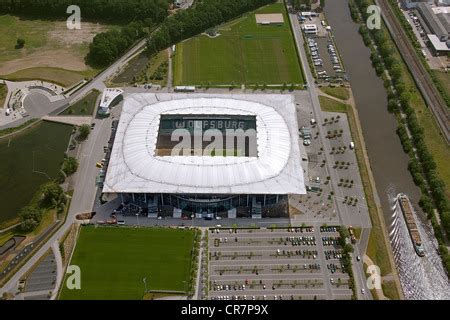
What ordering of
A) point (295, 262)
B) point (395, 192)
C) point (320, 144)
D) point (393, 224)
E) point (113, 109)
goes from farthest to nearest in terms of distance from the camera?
point (113, 109) → point (320, 144) → point (395, 192) → point (393, 224) → point (295, 262)

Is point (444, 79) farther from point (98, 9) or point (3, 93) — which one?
point (3, 93)

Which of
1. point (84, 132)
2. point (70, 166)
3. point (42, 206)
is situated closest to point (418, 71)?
point (84, 132)

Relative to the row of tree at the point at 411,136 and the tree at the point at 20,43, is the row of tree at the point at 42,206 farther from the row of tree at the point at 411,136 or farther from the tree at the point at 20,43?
Result: the row of tree at the point at 411,136

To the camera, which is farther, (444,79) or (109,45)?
(109,45)

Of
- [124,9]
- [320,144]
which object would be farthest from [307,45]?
[124,9]

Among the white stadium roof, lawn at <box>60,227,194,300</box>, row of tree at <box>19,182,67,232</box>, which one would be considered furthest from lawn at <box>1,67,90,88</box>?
lawn at <box>60,227,194,300</box>

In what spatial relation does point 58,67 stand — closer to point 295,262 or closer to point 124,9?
point 124,9

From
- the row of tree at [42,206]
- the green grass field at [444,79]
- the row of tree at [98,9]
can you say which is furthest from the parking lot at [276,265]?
the row of tree at [98,9]
